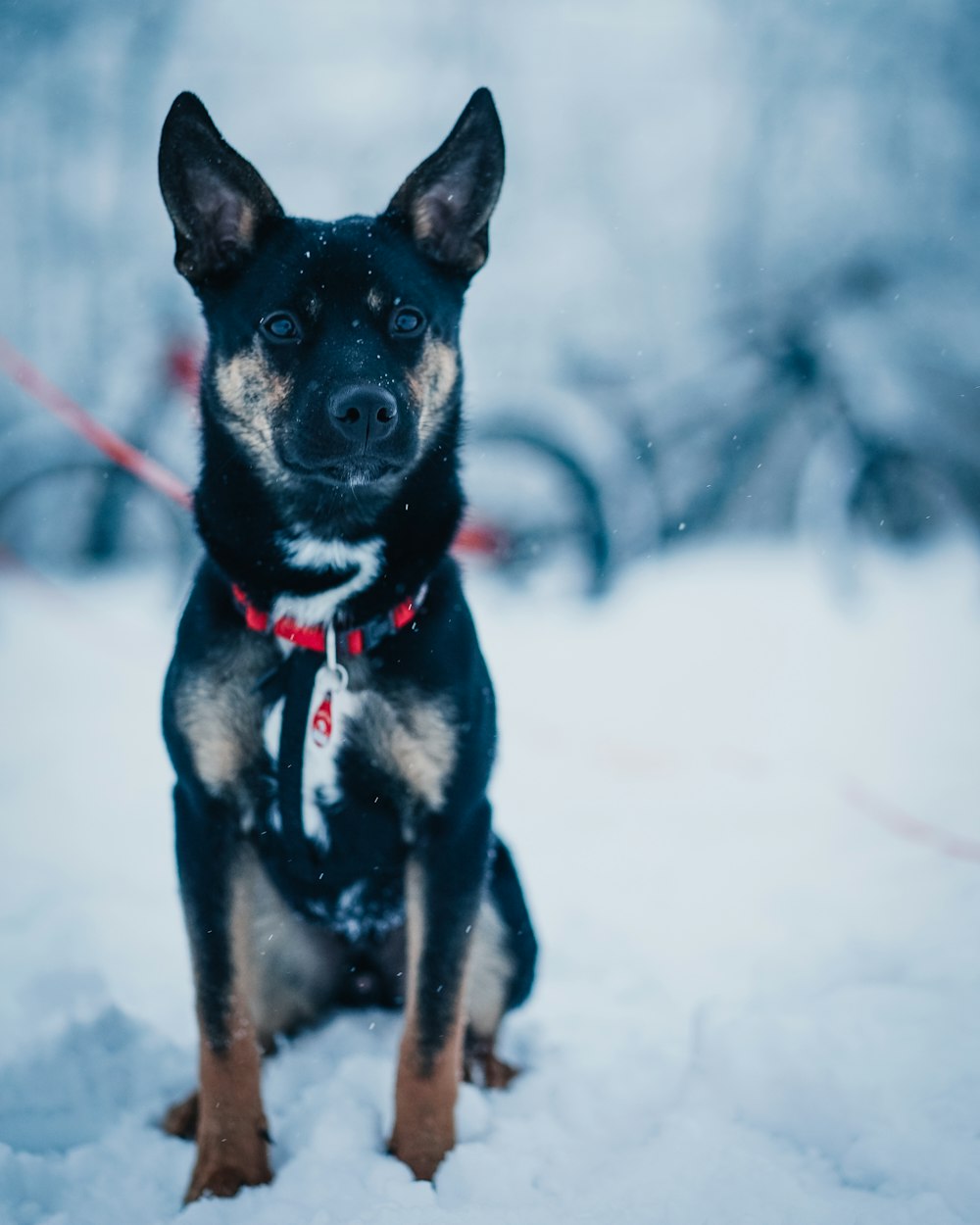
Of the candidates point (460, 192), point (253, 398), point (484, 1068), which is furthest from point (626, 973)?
point (460, 192)

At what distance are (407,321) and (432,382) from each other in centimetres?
16

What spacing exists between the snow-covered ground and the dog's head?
4.56 ft

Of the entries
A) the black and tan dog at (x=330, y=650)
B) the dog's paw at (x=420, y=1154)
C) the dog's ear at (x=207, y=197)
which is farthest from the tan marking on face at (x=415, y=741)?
the dog's ear at (x=207, y=197)

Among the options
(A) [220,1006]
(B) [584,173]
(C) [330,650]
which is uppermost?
(B) [584,173]

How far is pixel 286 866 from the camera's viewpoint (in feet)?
5.78

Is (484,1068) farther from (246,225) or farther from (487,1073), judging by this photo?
(246,225)

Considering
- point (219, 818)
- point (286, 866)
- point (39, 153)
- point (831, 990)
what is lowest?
point (831, 990)

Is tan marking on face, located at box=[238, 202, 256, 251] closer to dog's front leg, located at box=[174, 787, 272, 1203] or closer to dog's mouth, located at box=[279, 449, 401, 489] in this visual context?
dog's mouth, located at box=[279, 449, 401, 489]

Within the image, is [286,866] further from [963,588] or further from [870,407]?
[963,588]

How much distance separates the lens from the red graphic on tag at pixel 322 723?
1613 mm

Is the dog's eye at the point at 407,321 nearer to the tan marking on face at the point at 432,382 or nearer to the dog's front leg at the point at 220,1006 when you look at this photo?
the tan marking on face at the point at 432,382

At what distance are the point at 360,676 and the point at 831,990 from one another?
63.0 inches

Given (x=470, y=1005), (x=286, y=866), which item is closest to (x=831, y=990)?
(x=470, y=1005)

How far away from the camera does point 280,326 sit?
1826 millimetres
